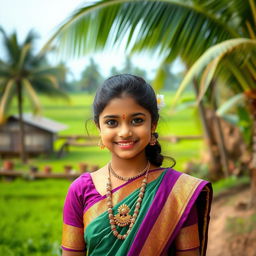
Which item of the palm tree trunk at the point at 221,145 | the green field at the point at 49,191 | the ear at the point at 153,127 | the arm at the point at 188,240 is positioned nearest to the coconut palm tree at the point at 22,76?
the green field at the point at 49,191

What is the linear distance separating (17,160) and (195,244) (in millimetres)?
9459

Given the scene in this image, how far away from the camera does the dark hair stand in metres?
1.37

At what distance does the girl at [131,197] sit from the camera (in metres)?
1.36

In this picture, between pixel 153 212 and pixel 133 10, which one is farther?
pixel 133 10

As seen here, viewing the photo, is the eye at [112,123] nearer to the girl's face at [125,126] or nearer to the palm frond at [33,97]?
the girl's face at [125,126]

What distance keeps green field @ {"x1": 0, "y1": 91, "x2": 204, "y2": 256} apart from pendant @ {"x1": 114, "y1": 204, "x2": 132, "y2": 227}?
33cm

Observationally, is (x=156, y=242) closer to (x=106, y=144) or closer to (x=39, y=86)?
(x=106, y=144)

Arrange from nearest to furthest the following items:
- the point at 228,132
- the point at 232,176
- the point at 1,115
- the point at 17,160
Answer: the point at 232,176, the point at 228,132, the point at 1,115, the point at 17,160

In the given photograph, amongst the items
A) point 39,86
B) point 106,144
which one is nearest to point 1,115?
point 39,86

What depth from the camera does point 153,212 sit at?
1.38 meters

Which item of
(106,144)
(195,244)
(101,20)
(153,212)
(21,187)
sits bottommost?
(21,187)

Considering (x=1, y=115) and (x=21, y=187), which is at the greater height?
(x=1, y=115)

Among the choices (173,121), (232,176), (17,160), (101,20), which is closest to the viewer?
(101,20)

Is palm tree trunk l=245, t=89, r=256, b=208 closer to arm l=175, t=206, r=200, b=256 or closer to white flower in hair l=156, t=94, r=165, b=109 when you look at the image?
white flower in hair l=156, t=94, r=165, b=109
